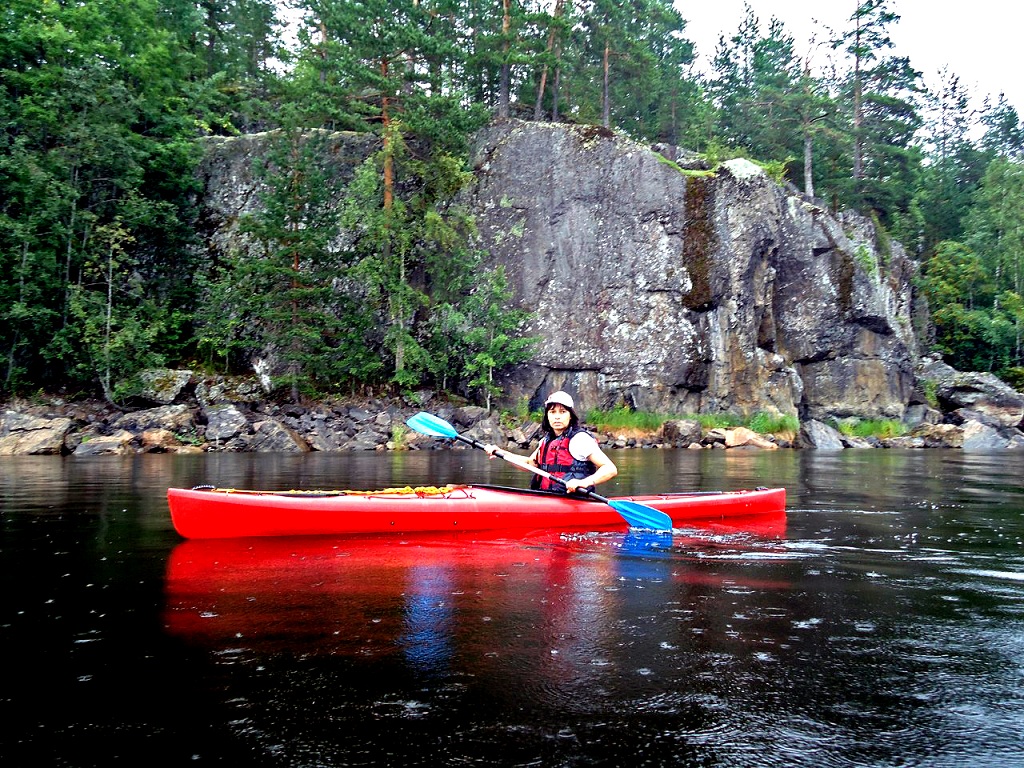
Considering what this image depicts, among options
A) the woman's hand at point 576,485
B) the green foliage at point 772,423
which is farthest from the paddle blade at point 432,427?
the green foliage at point 772,423

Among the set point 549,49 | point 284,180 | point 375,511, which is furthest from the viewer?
point 549,49

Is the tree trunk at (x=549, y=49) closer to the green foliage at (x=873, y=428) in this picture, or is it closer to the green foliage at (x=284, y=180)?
the green foliage at (x=284, y=180)

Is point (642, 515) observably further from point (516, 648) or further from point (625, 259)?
point (625, 259)

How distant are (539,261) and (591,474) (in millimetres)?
20019

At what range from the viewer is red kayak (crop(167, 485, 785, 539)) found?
238 inches

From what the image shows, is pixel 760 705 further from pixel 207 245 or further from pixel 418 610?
pixel 207 245

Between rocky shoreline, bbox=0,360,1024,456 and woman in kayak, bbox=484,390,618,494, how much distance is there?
41.0ft

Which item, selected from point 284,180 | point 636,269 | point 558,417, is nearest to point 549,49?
point 636,269

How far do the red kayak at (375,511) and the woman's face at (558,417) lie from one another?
24.8 inches

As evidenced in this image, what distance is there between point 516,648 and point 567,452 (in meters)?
3.74

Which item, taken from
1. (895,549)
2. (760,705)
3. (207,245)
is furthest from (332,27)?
(760,705)

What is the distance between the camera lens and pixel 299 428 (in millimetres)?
20047

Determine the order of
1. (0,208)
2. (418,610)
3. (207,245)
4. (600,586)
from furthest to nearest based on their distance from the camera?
(207,245)
(0,208)
(600,586)
(418,610)

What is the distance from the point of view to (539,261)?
1042 inches
